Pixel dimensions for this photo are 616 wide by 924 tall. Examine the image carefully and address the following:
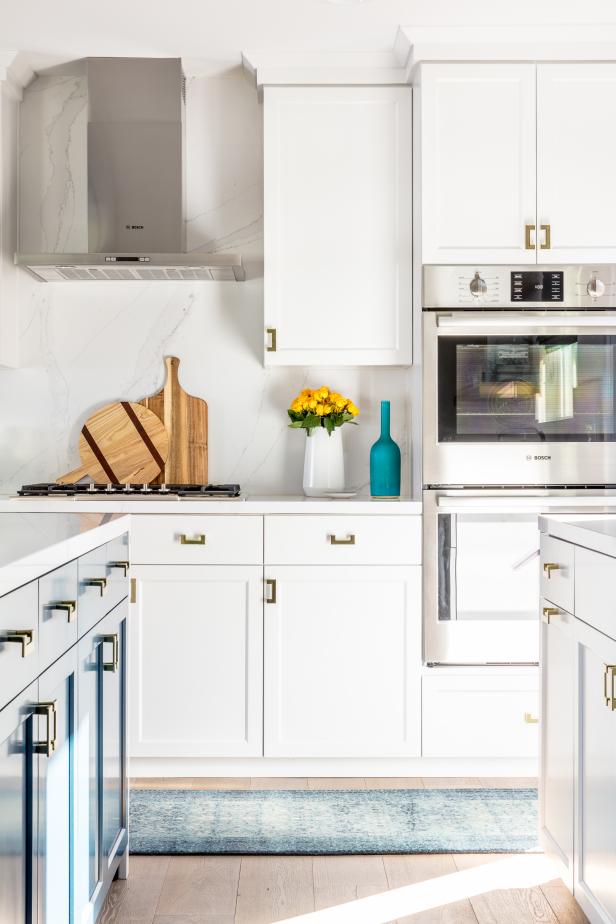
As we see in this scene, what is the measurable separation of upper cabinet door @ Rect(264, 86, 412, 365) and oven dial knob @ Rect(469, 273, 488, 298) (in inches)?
9.9

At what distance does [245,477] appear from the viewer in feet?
10.6

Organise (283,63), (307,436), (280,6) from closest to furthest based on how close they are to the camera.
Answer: (280,6), (283,63), (307,436)

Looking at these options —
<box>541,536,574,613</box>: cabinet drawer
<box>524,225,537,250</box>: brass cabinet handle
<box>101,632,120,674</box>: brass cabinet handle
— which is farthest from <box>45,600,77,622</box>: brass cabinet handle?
<box>524,225,537,250</box>: brass cabinet handle

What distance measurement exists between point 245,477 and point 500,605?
111 centimetres

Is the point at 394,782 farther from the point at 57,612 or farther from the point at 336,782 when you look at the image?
the point at 57,612

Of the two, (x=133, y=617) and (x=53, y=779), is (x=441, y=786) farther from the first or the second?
(x=53, y=779)

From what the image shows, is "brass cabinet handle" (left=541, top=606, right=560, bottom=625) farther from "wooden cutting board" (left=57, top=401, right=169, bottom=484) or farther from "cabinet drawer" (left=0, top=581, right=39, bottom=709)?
"wooden cutting board" (left=57, top=401, right=169, bottom=484)

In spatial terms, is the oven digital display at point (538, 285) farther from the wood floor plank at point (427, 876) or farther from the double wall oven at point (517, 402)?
the wood floor plank at point (427, 876)

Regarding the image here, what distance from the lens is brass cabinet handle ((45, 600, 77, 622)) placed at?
51.8 inches

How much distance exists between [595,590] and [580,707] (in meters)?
0.28

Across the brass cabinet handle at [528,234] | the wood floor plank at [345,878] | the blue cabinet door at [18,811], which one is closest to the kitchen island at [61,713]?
the blue cabinet door at [18,811]

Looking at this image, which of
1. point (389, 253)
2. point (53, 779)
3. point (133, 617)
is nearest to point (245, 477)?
point (133, 617)

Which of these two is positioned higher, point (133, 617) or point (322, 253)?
point (322, 253)

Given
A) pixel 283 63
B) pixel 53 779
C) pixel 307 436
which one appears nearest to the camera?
pixel 53 779
